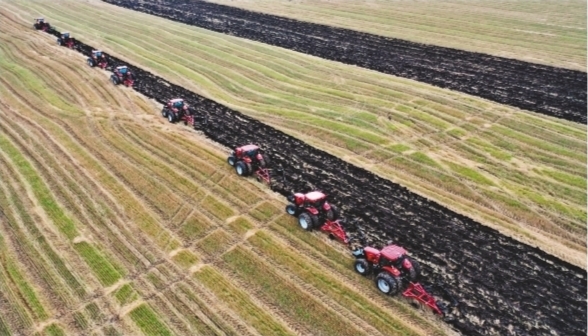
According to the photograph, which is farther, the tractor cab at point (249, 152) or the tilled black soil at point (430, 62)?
the tilled black soil at point (430, 62)

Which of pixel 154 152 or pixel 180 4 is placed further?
pixel 180 4

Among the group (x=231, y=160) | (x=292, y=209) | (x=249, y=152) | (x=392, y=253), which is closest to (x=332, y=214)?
(x=292, y=209)

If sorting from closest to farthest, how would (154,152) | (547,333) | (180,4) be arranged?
1. (547,333)
2. (154,152)
3. (180,4)

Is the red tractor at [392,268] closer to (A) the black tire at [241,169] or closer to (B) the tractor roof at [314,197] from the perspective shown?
(B) the tractor roof at [314,197]

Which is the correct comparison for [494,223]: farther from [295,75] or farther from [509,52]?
[509,52]

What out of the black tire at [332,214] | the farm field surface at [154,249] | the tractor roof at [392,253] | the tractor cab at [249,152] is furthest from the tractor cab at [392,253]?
the tractor cab at [249,152]

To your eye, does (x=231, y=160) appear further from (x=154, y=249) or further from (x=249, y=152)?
(x=154, y=249)

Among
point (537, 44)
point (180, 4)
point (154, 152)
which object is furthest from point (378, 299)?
point (180, 4)
